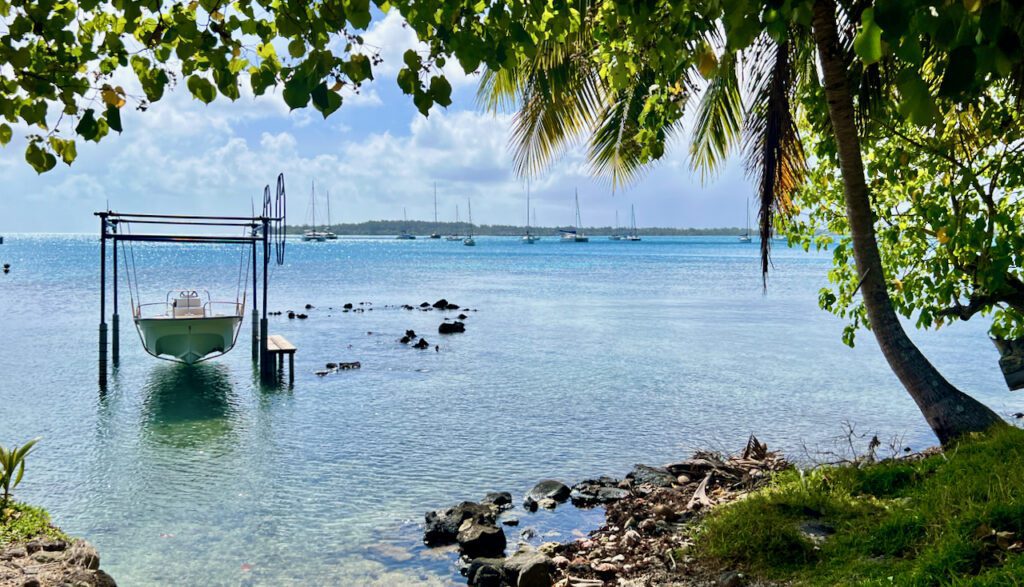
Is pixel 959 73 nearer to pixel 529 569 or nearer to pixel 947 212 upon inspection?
pixel 529 569

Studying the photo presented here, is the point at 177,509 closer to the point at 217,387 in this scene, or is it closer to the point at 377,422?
the point at 377,422

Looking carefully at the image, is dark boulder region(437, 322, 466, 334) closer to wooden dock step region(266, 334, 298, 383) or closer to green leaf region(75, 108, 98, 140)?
wooden dock step region(266, 334, 298, 383)

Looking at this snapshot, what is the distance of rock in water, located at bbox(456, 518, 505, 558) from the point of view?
7.33m

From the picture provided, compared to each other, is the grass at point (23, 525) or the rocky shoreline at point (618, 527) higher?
the grass at point (23, 525)

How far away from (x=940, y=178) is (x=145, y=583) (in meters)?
8.87

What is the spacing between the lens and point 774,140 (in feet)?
25.4

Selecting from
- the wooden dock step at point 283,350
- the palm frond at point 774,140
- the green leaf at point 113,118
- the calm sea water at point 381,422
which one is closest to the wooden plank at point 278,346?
the wooden dock step at point 283,350

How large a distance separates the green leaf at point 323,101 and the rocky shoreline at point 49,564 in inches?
158

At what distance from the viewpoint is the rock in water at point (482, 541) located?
24.1ft

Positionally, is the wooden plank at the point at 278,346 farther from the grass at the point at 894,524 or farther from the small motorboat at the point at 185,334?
the grass at the point at 894,524

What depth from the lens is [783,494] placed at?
21.2 feet

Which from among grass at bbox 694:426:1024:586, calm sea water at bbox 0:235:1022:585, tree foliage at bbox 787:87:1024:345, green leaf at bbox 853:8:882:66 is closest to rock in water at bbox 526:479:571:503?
calm sea water at bbox 0:235:1022:585

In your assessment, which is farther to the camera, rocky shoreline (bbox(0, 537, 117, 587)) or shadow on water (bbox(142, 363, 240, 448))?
shadow on water (bbox(142, 363, 240, 448))

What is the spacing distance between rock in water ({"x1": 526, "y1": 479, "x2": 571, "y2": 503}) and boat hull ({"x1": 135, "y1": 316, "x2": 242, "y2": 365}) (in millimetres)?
11863
